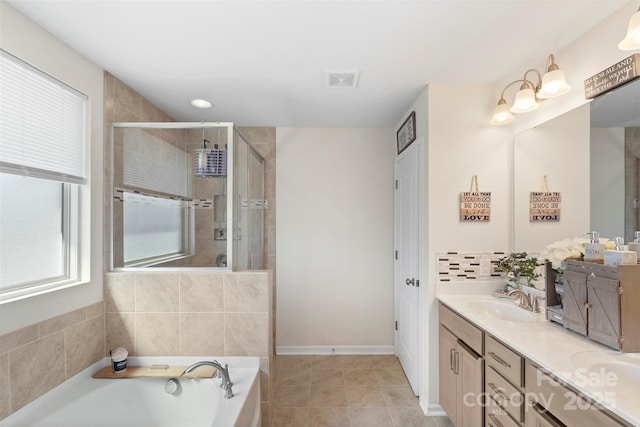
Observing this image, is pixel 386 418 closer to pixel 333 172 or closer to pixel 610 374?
pixel 610 374

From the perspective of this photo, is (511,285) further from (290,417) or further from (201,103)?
(201,103)

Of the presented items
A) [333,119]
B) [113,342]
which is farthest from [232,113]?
[113,342]

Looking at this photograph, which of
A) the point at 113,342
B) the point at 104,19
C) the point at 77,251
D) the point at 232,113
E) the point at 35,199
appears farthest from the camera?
the point at 232,113

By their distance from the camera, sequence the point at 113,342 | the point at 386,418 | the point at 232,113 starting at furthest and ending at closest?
the point at 232,113, the point at 386,418, the point at 113,342

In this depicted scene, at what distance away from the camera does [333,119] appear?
9.75ft

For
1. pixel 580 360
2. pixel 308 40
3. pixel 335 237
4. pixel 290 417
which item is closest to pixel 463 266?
pixel 580 360

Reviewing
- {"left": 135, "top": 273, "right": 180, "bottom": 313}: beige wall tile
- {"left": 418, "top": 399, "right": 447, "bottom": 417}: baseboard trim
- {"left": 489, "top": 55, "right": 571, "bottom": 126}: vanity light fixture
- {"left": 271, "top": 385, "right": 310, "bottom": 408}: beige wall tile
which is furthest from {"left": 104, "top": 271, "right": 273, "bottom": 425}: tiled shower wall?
{"left": 489, "top": 55, "right": 571, "bottom": 126}: vanity light fixture

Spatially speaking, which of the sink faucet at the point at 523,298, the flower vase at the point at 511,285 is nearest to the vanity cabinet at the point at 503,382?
the sink faucet at the point at 523,298

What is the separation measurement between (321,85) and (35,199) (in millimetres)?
1911

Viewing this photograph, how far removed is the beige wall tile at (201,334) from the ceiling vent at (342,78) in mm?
1812

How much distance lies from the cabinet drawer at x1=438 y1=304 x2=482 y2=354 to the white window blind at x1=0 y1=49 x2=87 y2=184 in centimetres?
254

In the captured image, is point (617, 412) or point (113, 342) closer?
point (617, 412)

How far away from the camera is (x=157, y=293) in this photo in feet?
6.56

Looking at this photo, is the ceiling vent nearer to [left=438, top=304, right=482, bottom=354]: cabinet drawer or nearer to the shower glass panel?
the shower glass panel
